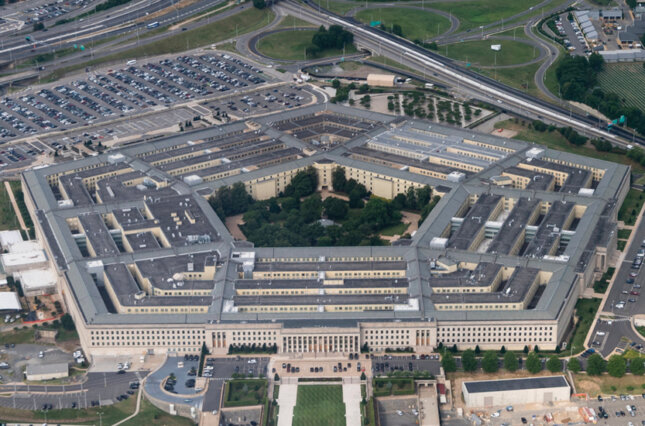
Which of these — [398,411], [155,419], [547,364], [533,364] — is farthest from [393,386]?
[155,419]

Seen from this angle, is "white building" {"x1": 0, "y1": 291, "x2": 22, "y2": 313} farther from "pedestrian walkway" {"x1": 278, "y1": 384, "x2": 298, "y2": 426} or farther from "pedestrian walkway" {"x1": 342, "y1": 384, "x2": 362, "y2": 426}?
"pedestrian walkway" {"x1": 342, "y1": 384, "x2": 362, "y2": 426}

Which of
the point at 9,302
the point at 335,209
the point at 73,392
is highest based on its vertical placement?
the point at 73,392

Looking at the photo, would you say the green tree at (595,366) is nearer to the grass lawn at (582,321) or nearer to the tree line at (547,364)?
the tree line at (547,364)

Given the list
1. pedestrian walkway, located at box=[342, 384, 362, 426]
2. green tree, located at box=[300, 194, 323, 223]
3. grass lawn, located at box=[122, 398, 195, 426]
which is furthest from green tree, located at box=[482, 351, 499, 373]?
green tree, located at box=[300, 194, 323, 223]

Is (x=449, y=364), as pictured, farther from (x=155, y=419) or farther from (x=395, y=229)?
(x=395, y=229)

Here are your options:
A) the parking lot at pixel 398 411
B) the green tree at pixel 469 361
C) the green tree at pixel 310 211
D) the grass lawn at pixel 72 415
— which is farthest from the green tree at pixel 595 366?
the green tree at pixel 310 211

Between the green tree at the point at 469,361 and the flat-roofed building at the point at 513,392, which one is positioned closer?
the flat-roofed building at the point at 513,392
